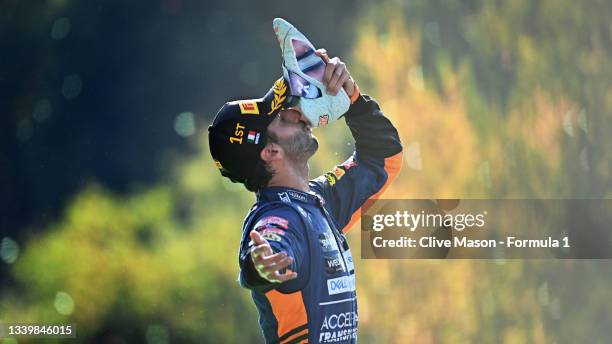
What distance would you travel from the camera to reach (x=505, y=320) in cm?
457

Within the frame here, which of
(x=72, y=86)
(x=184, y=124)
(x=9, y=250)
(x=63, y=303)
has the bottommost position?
(x=63, y=303)

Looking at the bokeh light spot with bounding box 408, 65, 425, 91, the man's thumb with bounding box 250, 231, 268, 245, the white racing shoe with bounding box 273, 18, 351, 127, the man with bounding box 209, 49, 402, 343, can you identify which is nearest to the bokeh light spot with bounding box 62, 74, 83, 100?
the bokeh light spot with bounding box 408, 65, 425, 91

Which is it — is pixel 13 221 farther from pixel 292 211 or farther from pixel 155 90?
pixel 292 211

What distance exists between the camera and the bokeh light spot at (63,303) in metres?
4.37

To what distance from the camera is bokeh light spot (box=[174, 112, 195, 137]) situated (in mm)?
4402

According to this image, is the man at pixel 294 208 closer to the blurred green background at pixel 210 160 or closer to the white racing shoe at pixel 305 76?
the white racing shoe at pixel 305 76

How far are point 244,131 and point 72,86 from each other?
2101 millimetres

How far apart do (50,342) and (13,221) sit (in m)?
0.58

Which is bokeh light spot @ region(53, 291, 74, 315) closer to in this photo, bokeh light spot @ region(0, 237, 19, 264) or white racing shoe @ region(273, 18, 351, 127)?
bokeh light spot @ region(0, 237, 19, 264)

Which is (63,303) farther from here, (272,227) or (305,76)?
(272,227)

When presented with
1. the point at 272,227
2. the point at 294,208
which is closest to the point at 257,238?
the point at 272,227

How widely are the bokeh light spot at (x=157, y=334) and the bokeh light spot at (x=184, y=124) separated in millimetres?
896

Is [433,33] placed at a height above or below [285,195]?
above

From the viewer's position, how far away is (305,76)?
2605 mm
